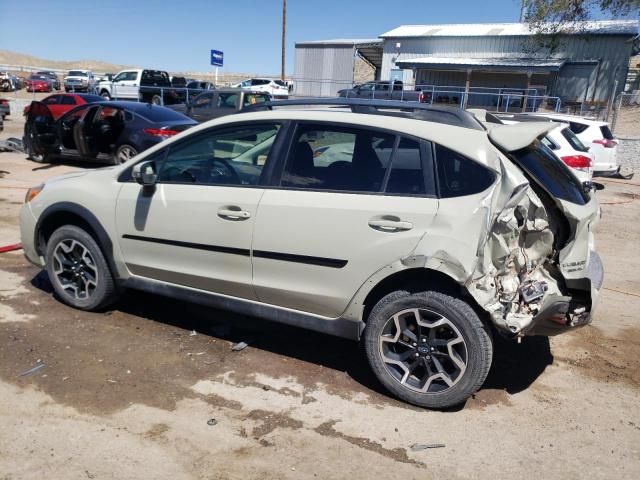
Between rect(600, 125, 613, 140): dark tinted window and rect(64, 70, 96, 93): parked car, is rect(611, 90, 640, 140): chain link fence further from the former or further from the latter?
rect(64, 70, 96, 93): parked car

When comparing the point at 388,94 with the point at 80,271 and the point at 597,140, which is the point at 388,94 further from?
the point at 80,271

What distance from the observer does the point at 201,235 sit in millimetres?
3855

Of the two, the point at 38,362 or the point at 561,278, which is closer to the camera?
the point at 561,278

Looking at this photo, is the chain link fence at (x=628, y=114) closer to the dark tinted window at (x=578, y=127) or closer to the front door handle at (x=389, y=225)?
the dark tinted window at (x=578, y=127)

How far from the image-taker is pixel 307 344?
14.0 feet

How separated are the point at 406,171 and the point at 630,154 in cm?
1622

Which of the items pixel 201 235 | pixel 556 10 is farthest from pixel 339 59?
pixel 201 235

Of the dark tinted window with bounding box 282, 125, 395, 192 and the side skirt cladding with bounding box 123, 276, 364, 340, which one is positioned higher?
the dark tinted window with bounding box 282, 125, 395, 192

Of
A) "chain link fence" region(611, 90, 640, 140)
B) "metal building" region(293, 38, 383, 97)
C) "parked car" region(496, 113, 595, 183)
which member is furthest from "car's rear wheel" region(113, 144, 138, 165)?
"metal building" region(293, 38, 383, 97)

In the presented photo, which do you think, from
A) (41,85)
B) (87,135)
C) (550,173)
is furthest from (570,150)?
(41,85)

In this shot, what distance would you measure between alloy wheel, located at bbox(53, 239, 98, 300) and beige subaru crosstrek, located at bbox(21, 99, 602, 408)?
626 mm

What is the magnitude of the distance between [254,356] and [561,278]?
2.16 metres

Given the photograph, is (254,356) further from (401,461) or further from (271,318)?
(401,461)

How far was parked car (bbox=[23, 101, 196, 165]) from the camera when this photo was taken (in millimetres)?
10898
